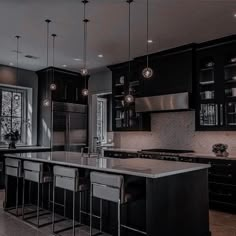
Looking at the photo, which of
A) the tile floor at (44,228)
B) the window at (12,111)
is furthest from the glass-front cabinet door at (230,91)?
the window at (12,111)

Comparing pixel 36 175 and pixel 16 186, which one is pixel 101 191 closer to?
pixel 36 175

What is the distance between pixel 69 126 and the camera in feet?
24.6

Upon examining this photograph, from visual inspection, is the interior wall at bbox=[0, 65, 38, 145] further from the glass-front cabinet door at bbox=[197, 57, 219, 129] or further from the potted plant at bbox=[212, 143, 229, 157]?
the potted plant at bbox=[212, 143, 229, 157]

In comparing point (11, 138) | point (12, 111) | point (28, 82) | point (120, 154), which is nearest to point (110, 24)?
point (120, 154)

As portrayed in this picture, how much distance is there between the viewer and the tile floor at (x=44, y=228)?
11.3 feet

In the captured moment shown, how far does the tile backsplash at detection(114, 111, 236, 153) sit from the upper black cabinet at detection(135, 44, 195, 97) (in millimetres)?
657

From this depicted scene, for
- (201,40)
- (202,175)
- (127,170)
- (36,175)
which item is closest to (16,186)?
(36,175)

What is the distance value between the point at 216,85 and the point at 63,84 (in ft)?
14.5

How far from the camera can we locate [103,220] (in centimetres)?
348

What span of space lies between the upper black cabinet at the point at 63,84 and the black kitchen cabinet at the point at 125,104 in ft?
4.85

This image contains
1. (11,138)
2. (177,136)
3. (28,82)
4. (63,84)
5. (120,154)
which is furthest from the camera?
(63,84)

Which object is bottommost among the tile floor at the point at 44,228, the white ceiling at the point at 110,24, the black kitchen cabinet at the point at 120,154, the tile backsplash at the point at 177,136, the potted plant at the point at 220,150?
the tile floor at the point at 44,228

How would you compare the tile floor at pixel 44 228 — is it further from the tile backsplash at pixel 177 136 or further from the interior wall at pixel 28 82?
the interior wall at pixel 28 82

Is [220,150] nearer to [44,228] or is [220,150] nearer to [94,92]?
[44,228]
